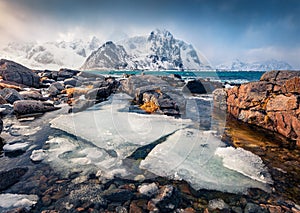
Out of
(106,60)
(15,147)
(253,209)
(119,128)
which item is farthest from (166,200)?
(106,60)

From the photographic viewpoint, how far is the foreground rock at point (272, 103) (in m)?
5.99

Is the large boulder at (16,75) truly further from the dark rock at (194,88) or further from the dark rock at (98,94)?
the dark rock at (194,88)

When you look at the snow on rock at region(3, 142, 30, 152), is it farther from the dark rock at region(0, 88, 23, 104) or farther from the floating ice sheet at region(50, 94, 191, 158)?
the dark rock at region(0, 88, 23, 104)

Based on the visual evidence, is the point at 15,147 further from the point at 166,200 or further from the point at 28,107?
the point at 28,107

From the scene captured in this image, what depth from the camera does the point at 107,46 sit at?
19788cm

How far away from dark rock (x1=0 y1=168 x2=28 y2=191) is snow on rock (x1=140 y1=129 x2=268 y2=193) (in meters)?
2.42

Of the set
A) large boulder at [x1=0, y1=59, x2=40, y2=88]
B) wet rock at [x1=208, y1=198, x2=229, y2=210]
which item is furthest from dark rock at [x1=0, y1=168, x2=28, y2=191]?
large boulder at [x1=0, y1=59, x2=40, y2=88]

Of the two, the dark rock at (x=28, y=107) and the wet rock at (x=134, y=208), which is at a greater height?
the dark rock at (x=28, y=107)

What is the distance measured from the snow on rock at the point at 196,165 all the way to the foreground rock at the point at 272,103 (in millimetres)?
2916

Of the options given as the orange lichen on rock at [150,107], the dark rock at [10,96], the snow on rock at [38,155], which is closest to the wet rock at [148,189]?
the snow on rock at [38,155]

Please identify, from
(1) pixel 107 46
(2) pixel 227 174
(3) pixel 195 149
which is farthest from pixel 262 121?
(1) pixel 107 46

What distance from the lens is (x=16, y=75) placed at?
1630cm

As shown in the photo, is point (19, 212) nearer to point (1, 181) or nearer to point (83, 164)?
point (1, 181)

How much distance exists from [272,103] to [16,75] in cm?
2025
